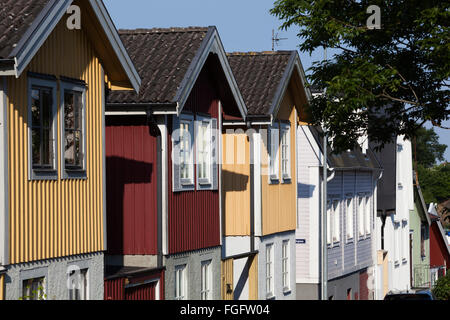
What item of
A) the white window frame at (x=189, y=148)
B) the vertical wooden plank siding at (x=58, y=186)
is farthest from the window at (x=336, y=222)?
the vertical wooden plank siding at (x=58, y=186)

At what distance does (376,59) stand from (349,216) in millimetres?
19936

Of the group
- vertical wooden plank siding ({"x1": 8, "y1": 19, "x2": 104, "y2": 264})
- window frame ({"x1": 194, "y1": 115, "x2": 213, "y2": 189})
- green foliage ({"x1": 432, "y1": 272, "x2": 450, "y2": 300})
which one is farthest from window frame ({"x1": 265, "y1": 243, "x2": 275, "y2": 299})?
vertical wooden plank siding ({"x1": 8, "y1": 19, "x2": 104, "y2": 264})

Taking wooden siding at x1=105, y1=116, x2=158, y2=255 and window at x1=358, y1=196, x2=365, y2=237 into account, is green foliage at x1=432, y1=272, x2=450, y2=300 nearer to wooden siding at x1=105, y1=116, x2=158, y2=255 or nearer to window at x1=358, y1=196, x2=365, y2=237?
window at x1=358, y1=196, x2=365, y2=237

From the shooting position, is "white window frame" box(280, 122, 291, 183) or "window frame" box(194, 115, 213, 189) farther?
"white window frame" box(280, 122, 291, 183)

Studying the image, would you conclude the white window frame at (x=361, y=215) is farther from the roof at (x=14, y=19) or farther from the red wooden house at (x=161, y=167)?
the roof at (x=14, y=19)

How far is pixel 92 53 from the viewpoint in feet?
57.9

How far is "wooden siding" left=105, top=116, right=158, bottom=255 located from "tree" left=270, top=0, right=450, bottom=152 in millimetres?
3933

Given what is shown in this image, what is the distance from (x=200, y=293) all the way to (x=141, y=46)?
5598 mm

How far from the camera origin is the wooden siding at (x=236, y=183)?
2620 centimetres

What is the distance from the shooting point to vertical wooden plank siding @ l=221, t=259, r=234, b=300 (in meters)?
24.3

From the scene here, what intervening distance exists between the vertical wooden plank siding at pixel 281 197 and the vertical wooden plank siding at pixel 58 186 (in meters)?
9.78

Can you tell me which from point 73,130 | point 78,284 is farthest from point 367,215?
point 73,130

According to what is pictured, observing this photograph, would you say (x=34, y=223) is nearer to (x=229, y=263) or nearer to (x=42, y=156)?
(x=42, y=156)
